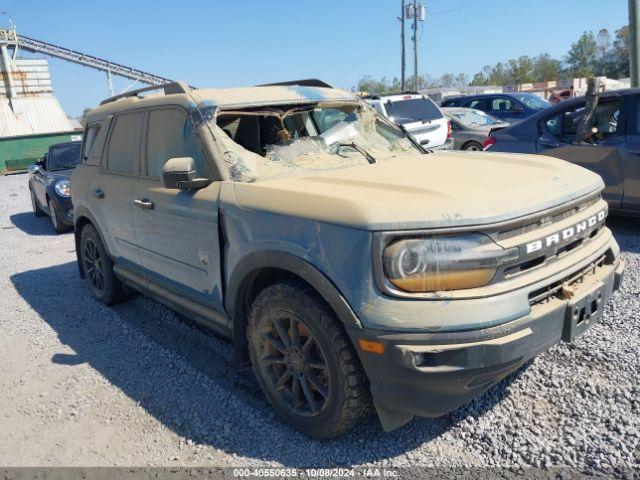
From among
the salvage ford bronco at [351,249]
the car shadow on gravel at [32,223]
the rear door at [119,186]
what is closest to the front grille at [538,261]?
the salvage ford bronco at [351,249]

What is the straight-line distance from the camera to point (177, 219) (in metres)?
3.49

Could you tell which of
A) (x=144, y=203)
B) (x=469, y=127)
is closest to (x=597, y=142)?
(x=144, y=203)

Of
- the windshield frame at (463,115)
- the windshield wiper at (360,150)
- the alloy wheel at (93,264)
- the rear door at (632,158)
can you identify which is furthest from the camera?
the windshield frame at (463,115)

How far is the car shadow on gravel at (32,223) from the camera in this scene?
977 centimetres

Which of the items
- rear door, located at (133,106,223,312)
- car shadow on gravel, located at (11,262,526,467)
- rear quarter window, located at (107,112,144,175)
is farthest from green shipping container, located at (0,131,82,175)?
rear door, located at (133,106,223,312)

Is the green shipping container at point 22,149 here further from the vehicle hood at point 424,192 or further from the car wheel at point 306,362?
the car wheel at point 306,362

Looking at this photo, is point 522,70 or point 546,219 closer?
point 546,219

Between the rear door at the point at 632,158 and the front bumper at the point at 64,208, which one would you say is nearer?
the rear door at the point at 632,158

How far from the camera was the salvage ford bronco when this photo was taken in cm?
230

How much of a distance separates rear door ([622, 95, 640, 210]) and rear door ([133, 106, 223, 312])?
469 cm

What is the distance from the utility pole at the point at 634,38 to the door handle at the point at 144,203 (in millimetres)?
11590

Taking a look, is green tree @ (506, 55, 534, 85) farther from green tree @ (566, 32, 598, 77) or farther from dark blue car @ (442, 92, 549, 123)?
dark blue car @ (442, 92, 549, 123)

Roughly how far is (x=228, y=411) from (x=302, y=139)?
6.22ft

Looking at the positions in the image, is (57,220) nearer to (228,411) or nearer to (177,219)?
(177,219)
